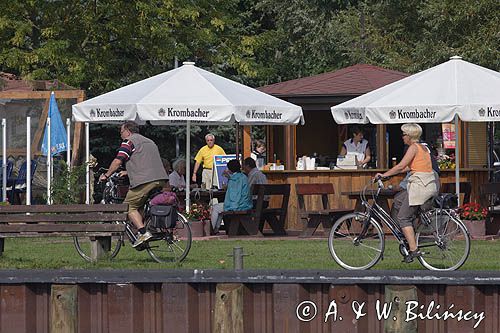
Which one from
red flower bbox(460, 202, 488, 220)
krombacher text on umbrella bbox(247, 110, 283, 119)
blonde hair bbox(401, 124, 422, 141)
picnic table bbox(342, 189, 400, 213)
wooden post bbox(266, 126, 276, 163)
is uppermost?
krombacher text on umbrella bbox(247, 110, 283, 119)

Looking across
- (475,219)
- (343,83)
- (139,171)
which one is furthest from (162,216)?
(343,83)

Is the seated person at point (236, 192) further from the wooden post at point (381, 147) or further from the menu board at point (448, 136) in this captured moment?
the menu board at point (448, 136)

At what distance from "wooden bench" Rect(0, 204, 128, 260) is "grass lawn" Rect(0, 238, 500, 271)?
0.31 m

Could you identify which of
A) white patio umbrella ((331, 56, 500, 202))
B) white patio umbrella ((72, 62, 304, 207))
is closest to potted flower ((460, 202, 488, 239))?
white patio umbrella ((331, 56, 500, 202))

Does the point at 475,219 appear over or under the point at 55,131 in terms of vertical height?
under

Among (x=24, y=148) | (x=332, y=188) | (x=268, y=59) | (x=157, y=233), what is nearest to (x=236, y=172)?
(x=332, y=188)

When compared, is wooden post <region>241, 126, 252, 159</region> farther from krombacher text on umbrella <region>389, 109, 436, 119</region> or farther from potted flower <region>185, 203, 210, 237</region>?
krombacher text on umbrella <region>389, 109, 436, 119</region>

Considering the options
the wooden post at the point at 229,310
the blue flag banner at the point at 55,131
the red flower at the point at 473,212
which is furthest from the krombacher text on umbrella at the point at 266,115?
the wooden post at the point at 229,310

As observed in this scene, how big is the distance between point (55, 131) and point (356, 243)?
11.1 meters

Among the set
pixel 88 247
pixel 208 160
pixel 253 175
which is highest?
pixel 208 160

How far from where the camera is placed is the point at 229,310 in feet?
40.9

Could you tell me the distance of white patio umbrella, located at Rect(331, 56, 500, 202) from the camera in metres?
19.8

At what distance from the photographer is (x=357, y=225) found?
50.3ft

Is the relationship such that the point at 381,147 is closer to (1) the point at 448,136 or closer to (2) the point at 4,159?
(1) the point at 448,136
